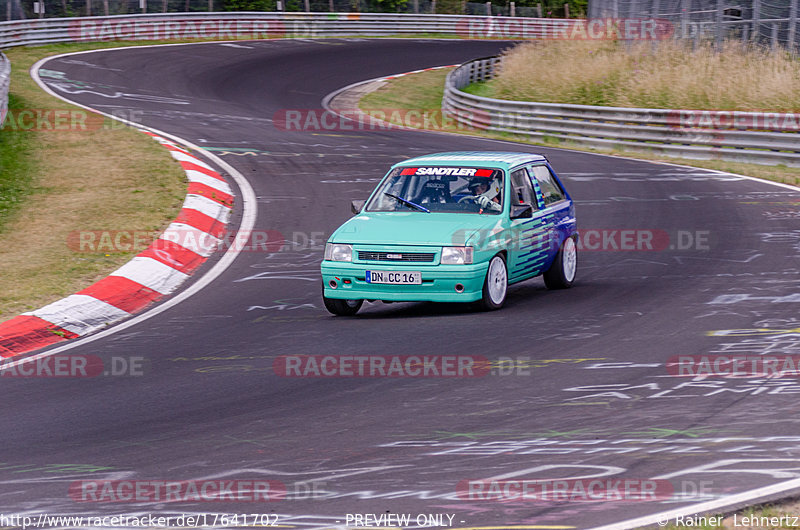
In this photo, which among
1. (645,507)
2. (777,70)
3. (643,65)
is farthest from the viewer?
(643,65)

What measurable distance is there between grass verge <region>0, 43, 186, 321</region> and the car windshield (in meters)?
3.39

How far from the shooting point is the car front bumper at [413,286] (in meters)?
9.60

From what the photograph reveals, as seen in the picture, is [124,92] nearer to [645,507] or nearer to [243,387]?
[243,387]

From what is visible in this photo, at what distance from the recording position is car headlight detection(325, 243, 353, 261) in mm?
9977

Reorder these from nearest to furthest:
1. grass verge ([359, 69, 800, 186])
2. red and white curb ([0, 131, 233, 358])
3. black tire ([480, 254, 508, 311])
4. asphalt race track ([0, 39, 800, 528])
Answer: asphalt race track ([0, 39, 800, 528]) → red and white curb ([0, 131, 233, 358]) → black tire ([480, 254, 508, 311]) → grass verge ([359, 69, 800, 186])

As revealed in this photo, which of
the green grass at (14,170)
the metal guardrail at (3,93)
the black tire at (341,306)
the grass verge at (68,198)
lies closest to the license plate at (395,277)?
the black tire at (341,306)

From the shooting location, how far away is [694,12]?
32.9 metres

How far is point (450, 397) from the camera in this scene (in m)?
7.02

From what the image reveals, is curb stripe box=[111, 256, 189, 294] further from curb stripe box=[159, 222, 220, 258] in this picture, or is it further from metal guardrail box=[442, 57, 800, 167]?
metal guardrail box=[442, 57, 800, 167]

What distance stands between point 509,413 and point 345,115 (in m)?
25.9

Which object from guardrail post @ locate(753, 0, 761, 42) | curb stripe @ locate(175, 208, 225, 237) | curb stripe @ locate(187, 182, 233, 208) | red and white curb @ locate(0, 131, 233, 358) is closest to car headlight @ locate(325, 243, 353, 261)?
red and white curb @ locate(0, 131, 233, 358)

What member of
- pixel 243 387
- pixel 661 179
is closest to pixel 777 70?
pixel 661 179

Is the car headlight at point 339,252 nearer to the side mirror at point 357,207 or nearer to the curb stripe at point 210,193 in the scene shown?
the side mirror at point 357,207

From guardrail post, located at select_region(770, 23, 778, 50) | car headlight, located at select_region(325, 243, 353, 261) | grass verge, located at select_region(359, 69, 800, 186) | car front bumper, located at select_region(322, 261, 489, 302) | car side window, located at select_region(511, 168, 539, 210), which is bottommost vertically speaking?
grass verge, located at select_region(359, 69, 800, 186)
